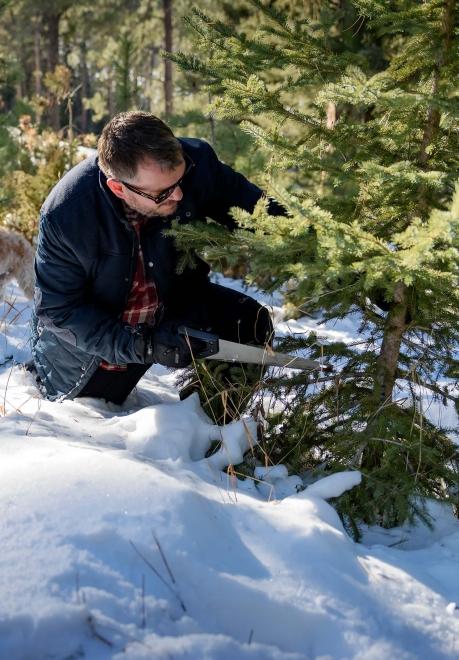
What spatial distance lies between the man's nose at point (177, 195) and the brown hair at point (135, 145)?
12cm

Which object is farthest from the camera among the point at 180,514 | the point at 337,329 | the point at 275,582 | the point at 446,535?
the point at 337,329

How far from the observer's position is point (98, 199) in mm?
2830

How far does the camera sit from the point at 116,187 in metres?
2.71

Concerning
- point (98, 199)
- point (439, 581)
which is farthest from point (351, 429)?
point (98, 199)

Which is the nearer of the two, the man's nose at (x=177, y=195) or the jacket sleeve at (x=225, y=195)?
the man's nose at (x=177, y=195)

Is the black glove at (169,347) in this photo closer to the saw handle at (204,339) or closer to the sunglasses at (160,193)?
the saw handle at (204,339)

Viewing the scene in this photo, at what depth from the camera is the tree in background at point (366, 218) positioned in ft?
6.61

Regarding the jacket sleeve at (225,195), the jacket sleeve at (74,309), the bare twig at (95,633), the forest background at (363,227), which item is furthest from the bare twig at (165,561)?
the jacket sleeve at (225,195)

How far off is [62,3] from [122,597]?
81.5 ft

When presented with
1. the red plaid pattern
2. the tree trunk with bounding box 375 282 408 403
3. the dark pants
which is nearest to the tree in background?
the tree trunk with bounding box 375 282 408 403

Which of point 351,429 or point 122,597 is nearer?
point 122,597

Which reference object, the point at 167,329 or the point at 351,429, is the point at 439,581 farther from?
the point at 167,329

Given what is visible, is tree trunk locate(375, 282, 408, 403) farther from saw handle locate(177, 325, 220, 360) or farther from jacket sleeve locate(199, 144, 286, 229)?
jacket sleeve locate(199, 144, 286, 229)

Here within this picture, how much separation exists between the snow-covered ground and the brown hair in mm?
1276
